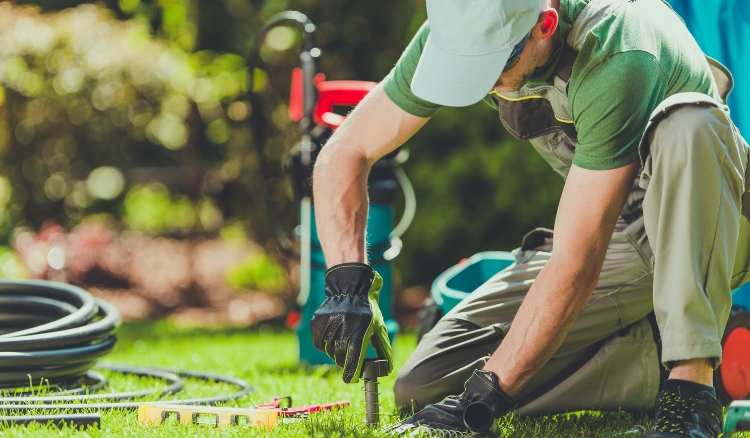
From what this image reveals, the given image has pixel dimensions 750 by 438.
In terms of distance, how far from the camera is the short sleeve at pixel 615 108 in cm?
197

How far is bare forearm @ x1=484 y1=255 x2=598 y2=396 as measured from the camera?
6.65 feet

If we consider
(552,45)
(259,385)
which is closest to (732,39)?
(552,45)

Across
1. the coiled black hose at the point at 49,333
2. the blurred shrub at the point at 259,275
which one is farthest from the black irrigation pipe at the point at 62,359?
the blurred shrub at the point at 259,275

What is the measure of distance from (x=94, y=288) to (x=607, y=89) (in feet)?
17.8

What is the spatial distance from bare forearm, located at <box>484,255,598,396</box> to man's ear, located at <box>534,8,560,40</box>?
57 cm

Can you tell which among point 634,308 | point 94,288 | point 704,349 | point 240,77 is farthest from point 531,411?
point 94,288

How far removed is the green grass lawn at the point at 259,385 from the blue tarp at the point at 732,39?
135 centimetres

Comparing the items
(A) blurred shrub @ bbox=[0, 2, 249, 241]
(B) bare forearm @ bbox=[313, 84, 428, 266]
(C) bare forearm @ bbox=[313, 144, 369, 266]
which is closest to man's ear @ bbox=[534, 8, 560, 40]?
(B) bare forearm @ bbox=[313, 84, 428, 266]

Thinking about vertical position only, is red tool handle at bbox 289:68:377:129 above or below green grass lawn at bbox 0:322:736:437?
above

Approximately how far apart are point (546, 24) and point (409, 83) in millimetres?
513

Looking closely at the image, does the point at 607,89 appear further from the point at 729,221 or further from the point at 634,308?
the point at 634,308

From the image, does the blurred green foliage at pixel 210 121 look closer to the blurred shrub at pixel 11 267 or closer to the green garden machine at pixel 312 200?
the blurred shrub at pixel 11 267

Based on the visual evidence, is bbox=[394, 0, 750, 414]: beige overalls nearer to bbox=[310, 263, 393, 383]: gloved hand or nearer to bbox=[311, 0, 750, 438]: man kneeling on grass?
bbox=[311, 0, 750, 438]: man kneeling on grass

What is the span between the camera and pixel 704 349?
1848 millimetres
